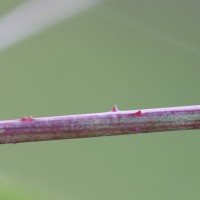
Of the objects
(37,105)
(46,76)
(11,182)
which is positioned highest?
(46,76)

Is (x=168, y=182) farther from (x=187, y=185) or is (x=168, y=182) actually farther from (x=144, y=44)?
(x=144, y=44)

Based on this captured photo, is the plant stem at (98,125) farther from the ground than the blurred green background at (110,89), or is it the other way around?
the blurred green background at (110,89)

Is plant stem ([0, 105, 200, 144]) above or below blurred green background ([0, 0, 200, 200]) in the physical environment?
below

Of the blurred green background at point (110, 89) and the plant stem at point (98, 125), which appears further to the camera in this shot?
the blurred green background at point (110, 89)

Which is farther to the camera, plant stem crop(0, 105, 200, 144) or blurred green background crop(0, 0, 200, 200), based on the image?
blurred green background crop(0, 0, 200, 200)

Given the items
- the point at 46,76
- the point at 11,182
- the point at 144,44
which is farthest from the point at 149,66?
the point at 11,182
